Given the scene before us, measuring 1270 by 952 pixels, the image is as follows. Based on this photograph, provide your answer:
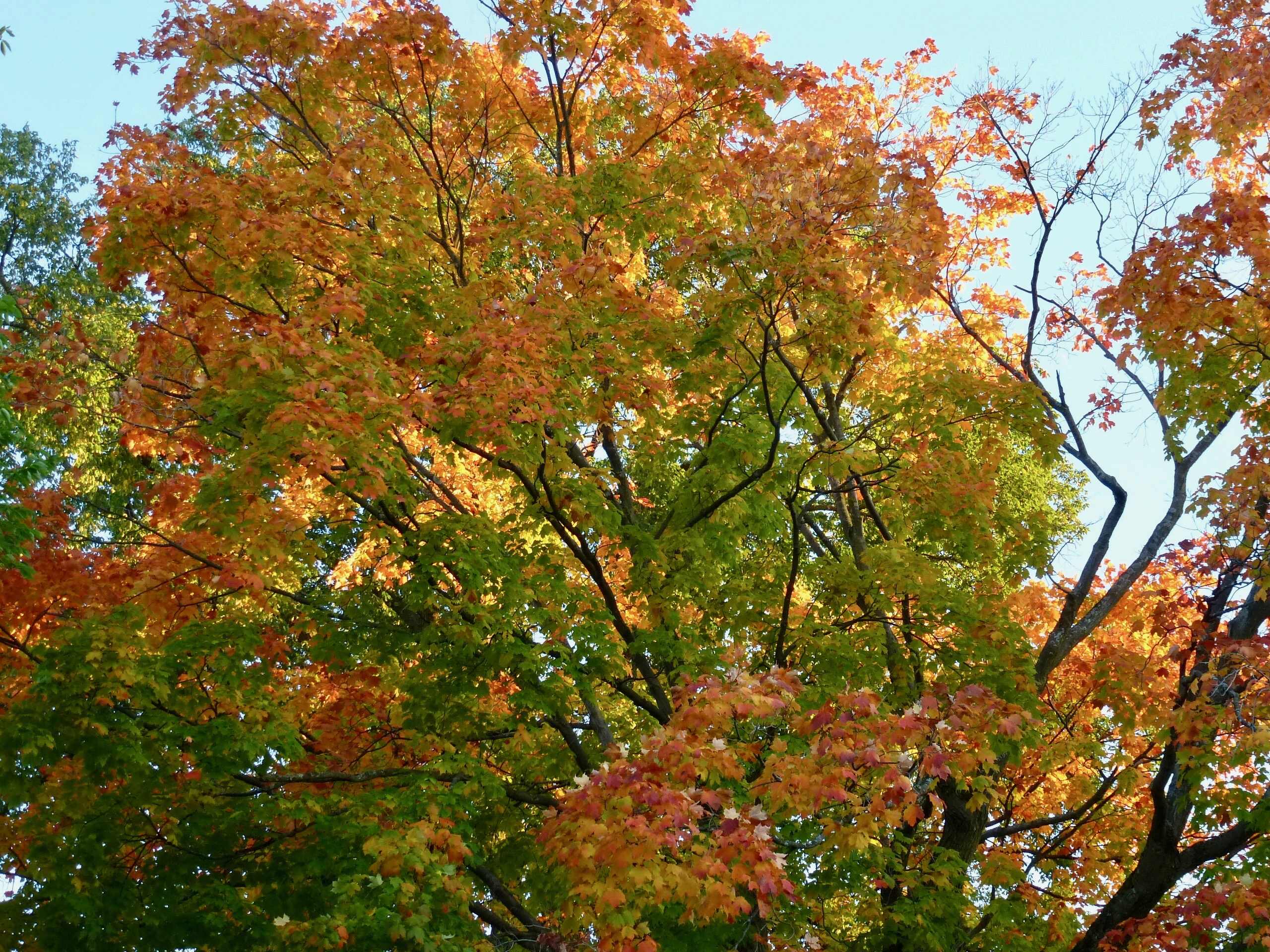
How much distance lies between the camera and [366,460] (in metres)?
6.96

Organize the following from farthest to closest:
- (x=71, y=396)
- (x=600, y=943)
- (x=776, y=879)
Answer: (x=71, y=396) < (x=600, y=943) < (x=776, y=879)

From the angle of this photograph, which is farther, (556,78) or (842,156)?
(556,78)

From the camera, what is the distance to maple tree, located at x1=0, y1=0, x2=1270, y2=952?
24.0ft

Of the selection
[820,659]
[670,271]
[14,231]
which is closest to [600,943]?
[820,659]

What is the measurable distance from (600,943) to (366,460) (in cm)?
336

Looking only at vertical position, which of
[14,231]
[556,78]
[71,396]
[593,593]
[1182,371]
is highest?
[14,231]

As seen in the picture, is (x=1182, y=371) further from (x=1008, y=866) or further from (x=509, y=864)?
(x=509, y=864)

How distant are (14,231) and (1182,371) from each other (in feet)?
75.1

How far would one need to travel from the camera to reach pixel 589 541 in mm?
11227

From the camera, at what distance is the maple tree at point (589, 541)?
7301 mm

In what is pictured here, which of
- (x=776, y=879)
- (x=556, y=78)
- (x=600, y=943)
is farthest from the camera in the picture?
(x=556, y=78)

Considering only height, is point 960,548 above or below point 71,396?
below

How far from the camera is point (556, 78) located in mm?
11109

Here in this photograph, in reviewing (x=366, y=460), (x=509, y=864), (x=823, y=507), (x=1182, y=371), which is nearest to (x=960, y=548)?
(x=823, y=507)
